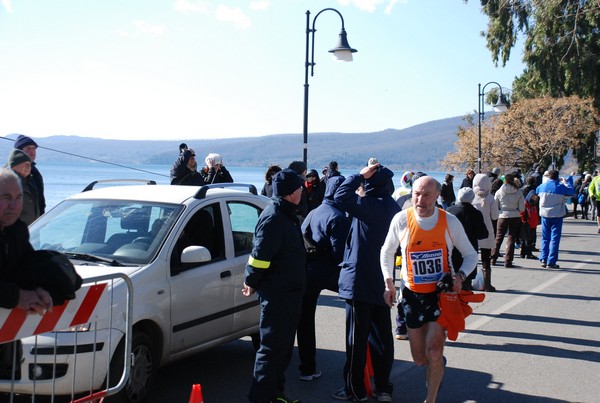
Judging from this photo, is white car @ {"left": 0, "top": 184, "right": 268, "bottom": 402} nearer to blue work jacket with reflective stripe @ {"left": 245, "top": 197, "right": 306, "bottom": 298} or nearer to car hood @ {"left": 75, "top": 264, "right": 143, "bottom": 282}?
car hood @ {"left": 75, "top": 264, "right": 143, "bottom": 282}

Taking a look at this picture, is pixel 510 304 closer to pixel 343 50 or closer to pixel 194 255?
pixel 194 255

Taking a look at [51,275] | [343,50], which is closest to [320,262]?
[51,275]

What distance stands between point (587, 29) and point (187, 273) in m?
31.0

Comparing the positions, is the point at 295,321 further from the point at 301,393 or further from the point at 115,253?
the point at 115,253

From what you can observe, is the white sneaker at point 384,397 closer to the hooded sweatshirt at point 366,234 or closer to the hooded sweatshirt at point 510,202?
the hooded sweatshirt at point 366,234

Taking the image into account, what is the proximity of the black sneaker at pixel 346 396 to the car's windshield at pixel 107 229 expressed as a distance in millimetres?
2017

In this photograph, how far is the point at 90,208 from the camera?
22.5 feet

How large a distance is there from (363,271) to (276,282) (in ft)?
3.03

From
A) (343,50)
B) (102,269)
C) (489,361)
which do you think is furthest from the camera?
(343,50)

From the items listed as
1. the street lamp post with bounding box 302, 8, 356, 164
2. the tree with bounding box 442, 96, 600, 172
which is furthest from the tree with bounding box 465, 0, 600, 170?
the street lamp post with bounding box 302, 8, 356, 164

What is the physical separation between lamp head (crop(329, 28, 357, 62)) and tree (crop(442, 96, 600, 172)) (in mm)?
25189

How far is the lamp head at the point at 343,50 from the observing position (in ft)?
55.7

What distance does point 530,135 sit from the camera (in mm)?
43594

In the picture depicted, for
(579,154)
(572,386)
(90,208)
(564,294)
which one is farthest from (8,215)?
(579,154)
